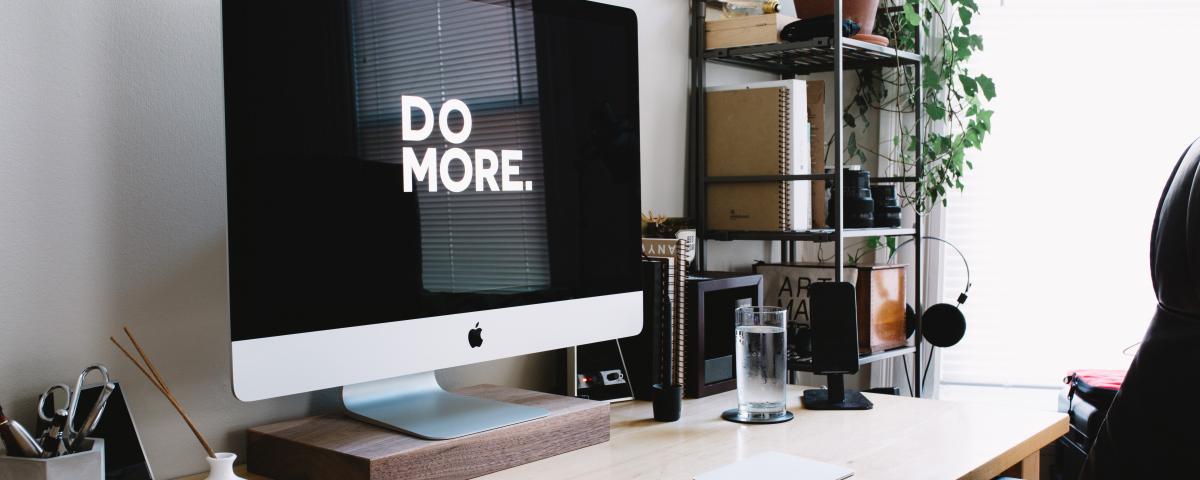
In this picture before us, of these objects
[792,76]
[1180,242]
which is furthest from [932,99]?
[1180,242]

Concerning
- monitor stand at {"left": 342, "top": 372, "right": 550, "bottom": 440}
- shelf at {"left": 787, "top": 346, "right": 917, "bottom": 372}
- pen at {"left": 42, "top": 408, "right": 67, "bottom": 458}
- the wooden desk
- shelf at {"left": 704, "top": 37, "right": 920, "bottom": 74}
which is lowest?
shelf at {"left": 787, "top": 346, "right": 917, "bottom": 372}

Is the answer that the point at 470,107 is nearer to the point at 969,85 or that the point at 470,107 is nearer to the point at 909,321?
the point at 909,321

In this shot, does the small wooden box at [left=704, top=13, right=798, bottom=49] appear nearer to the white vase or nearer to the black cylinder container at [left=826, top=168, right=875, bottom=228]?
the black cylinder container at [left=826, top=168, right=875, bottom=228]

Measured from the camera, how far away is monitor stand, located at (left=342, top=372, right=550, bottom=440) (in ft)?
4.02

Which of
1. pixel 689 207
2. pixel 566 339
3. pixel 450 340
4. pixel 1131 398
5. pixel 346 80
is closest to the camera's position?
pixel 1131 398

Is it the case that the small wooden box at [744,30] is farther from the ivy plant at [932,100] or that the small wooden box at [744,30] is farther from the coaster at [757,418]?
the coaster at [757,418]

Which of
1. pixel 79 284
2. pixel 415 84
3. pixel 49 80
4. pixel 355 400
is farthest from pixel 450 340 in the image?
pixel 49 80

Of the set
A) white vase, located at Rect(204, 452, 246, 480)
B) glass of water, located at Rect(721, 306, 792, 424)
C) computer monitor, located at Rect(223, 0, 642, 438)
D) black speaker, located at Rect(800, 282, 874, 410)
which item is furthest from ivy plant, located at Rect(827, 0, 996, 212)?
white vase, located at Rect(204, 452, 246, 480)

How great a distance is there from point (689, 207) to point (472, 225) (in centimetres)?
99

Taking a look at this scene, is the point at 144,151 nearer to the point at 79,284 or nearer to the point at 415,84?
the point at 79,284

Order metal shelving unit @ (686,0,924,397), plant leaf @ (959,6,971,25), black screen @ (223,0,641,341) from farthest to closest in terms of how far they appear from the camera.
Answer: plant leaf @ (959,6,971,25) < metal shelving unit @ (686,0,924,397) < black screen @ (223,0,641,341)

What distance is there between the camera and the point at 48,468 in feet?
3.06

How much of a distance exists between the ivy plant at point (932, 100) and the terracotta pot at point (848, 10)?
0.88 ft

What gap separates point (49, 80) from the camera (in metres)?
1.11
